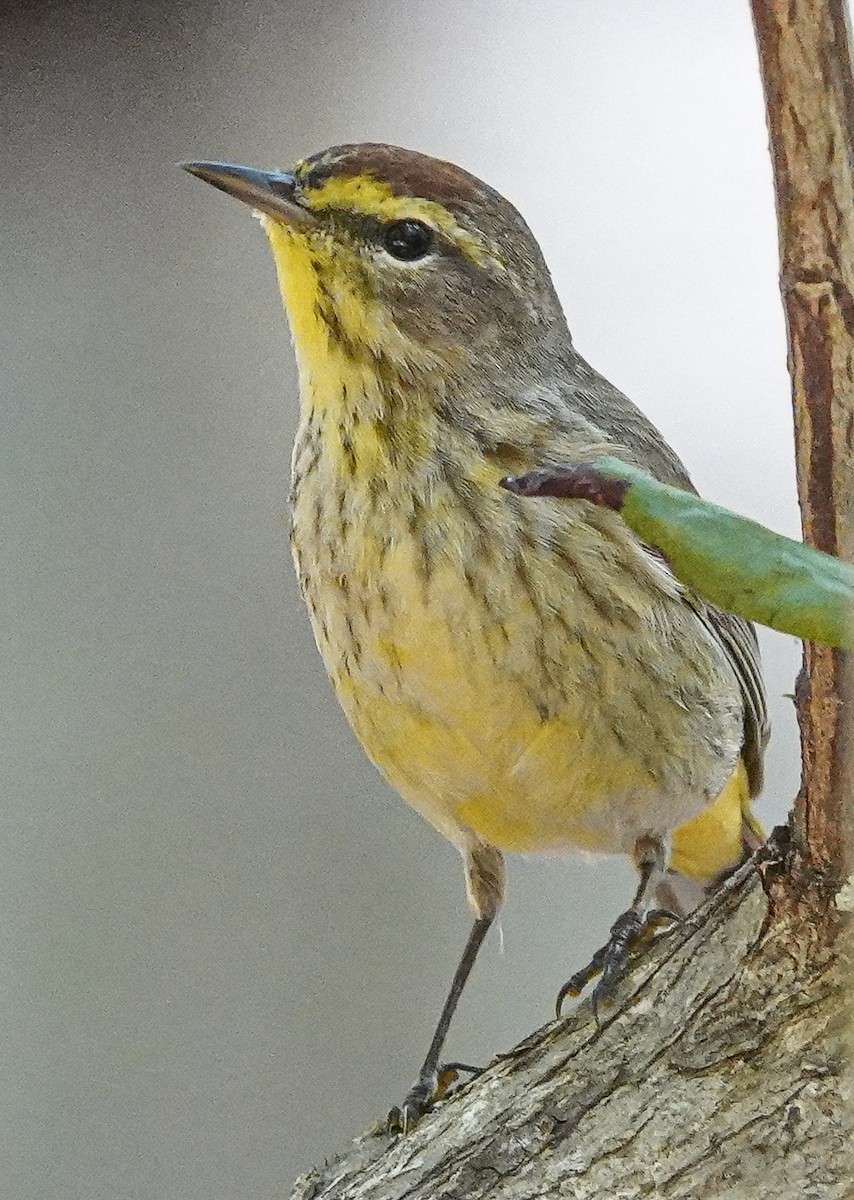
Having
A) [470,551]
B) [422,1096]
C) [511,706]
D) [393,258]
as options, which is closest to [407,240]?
[393,258]

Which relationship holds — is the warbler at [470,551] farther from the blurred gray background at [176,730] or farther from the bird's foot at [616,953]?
the blurred gray background at [176,730]

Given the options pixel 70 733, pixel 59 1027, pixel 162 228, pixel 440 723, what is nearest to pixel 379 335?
pixel 440 723

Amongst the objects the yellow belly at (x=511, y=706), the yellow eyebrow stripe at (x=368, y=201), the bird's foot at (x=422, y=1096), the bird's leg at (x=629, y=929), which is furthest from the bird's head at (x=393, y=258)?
the bird's foot at (x=422, y=1096)

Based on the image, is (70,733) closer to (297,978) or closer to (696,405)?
(297,978)

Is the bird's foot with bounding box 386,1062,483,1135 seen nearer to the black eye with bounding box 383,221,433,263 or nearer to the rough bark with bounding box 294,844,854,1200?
the rough bark with bounding box 294,844,854,1200

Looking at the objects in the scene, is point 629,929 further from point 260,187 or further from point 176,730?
point 176,730

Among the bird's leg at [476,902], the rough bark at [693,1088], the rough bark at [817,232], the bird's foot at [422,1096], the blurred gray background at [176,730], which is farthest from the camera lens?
the blurred gray background at [176,730]
